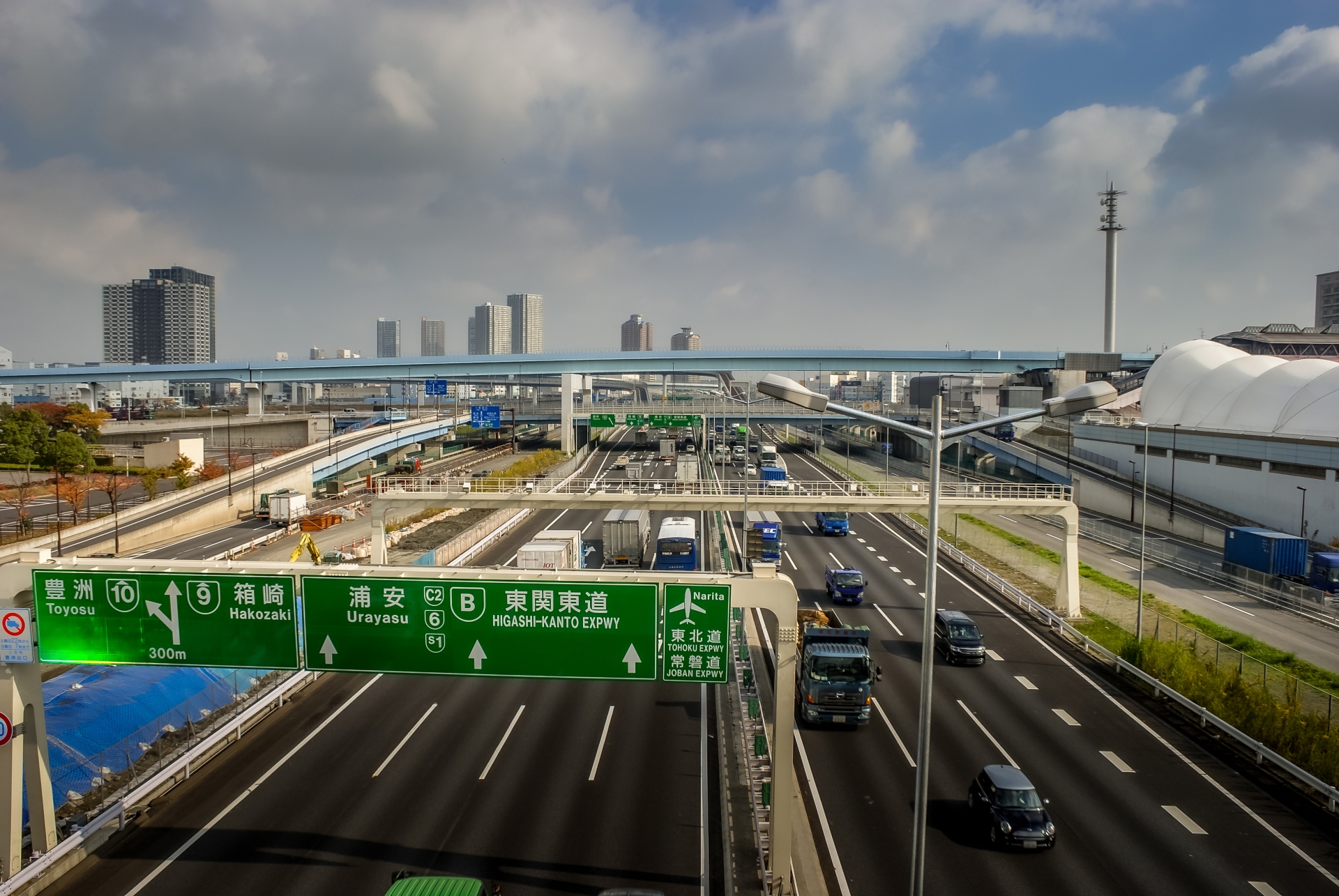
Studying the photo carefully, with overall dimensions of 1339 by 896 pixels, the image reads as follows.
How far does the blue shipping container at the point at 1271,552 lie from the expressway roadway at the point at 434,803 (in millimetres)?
35432

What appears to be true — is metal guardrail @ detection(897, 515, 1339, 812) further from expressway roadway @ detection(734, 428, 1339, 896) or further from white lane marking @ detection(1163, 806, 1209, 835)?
white lane marking @ detection(1163, 806, 1209, 835)

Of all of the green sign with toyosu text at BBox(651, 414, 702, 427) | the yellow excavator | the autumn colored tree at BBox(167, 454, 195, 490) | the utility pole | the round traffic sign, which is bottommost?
the yellow excavator

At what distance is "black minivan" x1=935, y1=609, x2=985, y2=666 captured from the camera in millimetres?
27578

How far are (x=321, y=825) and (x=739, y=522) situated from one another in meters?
43.9

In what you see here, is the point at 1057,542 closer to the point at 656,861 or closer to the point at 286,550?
the point at 656,861

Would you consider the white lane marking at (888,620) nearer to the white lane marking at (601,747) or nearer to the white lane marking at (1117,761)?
Answer: the white lane marking at (1117,761)

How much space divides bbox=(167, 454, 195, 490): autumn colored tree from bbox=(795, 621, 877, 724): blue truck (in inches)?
2401

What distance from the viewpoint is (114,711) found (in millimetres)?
19281

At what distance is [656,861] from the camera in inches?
599

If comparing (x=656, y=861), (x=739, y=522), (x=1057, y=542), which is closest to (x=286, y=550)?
(x=739, y=522)

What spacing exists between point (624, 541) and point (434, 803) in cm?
2712

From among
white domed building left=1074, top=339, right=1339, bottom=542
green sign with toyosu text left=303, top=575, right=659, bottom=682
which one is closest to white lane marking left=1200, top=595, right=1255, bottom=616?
white domed building left=1074, top=339, right=1339, bottom=542

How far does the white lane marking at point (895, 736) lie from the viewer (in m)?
20.1

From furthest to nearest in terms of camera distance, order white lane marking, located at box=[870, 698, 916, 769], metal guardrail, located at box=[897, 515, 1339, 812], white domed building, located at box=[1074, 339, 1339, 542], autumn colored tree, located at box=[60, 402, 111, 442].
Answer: autumn colored tree, located at box=[60, 402, 111, 442] → white domed building, located at box=[1074, 339, 1339, 542] → white lane marking, located at box=[870, 698, 916, 769] → metal guardrail, located at box=[897, 515, 1339, 812]
